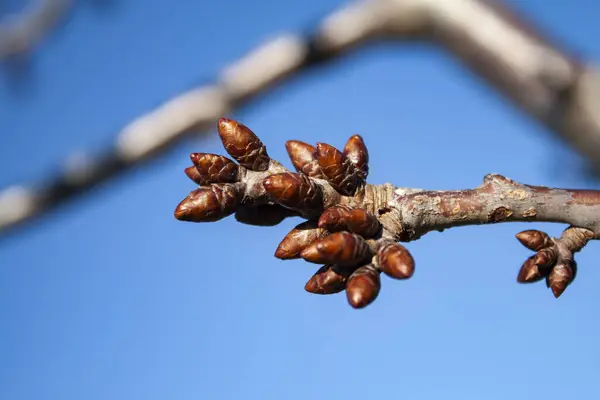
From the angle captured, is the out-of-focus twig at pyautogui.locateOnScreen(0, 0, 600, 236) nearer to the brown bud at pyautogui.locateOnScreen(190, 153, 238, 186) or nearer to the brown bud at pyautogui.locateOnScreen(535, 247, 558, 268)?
the brown bud at pyautogui.locateOnScreen(190, 153, 238, 186)

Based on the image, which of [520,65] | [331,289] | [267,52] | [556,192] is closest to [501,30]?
[520,65]

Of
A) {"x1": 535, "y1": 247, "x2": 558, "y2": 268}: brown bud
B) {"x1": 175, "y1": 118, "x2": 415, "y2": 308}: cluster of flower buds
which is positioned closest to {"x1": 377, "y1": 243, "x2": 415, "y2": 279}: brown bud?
{"x1": 175, "y1": 118, "x2": 415, "y2": 308}: cluster of flower buds

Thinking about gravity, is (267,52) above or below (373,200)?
above

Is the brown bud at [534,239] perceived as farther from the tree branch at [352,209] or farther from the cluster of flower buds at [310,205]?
the cluster of flower buds at [310,205]

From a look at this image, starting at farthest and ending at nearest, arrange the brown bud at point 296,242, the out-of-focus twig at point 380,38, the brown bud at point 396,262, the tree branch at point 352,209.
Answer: the brown bud at point 296,242 < the tree branch at point 352,209 < the brown bud at point 396,262 < the out-of-focus twig at point 380,38

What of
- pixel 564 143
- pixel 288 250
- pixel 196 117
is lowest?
pixel 564 143

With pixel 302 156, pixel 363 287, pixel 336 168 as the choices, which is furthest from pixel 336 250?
pixel 302 156

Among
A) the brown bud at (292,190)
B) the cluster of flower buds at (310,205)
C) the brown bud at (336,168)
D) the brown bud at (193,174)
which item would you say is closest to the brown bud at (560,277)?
the cluster of flower buds at (310,205)

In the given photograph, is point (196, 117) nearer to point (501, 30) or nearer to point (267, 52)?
point (267, 52)

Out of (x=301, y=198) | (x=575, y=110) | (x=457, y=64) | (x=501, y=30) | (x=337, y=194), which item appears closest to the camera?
(x=575, y=110)
